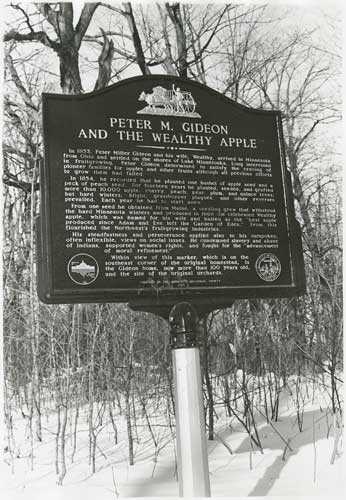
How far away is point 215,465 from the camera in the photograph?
5094 mm

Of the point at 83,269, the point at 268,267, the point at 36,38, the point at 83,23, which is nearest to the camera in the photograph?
the point at 83,269

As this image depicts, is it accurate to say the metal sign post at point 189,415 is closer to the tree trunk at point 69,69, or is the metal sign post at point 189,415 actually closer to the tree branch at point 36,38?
the tree trunk at point 69,69

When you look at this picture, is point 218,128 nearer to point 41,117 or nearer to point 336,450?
A: point 41,117

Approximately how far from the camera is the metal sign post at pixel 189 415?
3709 millimetres

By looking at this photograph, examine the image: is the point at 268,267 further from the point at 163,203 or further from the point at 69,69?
the point at 69,69

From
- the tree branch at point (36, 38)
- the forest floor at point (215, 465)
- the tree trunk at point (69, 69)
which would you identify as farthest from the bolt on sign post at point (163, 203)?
the tree branch at point (36, 38)

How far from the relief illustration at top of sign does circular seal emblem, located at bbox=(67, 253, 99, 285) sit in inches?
48.3

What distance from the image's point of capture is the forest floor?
4.64 m

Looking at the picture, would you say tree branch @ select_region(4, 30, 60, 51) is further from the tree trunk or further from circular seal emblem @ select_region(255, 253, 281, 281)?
circular seal emblem @ select_region(255, 253, 281, 281)

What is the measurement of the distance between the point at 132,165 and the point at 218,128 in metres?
0.80

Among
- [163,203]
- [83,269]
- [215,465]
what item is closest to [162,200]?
[163,203]

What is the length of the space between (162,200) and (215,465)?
8.08 ft

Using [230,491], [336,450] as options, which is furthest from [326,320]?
[230,491]

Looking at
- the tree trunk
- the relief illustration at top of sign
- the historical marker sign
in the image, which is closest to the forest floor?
the historical marker sign
